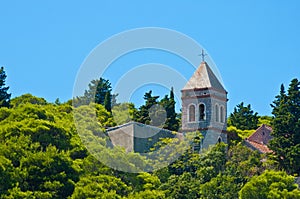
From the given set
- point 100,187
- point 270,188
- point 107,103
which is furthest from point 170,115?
point 100,187

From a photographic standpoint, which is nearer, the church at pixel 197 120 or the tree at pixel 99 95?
the church at pixel 197 120

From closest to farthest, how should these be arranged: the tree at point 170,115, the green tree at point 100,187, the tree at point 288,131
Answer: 1. the green tree at point 100,187
2. the tree at point 288,131
3. the tree at point 170,115

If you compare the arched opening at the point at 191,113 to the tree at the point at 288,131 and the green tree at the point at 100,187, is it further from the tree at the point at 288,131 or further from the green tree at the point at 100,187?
the green tree at the point at 100,187

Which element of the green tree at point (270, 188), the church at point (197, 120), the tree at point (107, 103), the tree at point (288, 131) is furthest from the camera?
the tree at point (107, 103)

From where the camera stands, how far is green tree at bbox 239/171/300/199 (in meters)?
38.1

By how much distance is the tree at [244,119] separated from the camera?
207 ft

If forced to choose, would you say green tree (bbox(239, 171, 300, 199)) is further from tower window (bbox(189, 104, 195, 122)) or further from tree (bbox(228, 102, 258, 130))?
tree (bbox(228, 102, 258, 130))

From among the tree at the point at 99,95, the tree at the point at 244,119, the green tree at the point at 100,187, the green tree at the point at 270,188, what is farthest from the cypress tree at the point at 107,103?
the green tree at the point at 270,188

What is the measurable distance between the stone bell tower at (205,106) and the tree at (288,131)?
3.40m

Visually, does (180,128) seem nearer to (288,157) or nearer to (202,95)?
(202,95)

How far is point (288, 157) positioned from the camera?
4459cm

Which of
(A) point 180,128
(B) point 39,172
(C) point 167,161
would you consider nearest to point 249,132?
(A) point 180,128

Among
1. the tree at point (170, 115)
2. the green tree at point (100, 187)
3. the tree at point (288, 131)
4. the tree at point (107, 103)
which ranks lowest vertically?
the green tree at point (100, 187)

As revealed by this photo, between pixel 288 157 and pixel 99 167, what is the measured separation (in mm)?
11340
